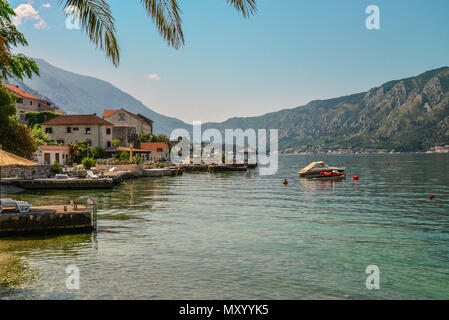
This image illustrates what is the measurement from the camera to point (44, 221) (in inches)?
828

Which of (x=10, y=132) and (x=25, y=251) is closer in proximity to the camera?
(x=25, y=251)

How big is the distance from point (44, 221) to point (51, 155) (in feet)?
174

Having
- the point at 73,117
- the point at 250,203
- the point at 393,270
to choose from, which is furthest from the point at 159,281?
the point at 73,117

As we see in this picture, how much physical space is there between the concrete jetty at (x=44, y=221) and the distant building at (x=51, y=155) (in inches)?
1912

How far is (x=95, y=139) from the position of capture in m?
87.8

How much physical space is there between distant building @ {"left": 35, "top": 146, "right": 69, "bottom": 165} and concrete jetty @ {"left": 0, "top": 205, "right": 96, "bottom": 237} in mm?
48568

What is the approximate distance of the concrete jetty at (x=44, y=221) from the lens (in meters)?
20.6

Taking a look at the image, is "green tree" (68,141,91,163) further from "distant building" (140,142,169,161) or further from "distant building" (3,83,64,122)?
"distant building" (140,142,169,161)

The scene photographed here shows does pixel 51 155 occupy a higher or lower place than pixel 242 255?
higher

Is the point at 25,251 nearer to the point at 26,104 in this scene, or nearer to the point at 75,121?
the point at 75,121

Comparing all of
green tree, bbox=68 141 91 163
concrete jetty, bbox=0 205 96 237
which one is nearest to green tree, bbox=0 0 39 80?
concrete jetty, bbox=0 205 96 237

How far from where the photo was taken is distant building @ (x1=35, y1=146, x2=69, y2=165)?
66938 millimetres

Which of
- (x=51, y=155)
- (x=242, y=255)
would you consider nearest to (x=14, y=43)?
(x=242, y=255)
